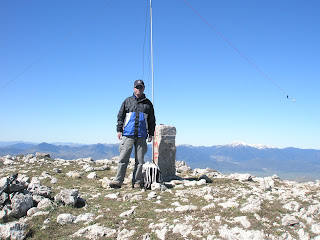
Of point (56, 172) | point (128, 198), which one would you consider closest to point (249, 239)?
point (128, 198)

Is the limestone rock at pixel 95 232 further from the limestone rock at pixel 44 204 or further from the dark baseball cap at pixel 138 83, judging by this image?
the dark baseball cap at pixel 138 83

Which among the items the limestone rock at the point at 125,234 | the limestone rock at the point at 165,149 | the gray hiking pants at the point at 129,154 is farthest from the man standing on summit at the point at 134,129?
the limestone rock at the point at 125,234

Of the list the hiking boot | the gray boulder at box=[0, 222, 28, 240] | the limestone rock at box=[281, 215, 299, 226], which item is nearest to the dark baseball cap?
the hiking boot

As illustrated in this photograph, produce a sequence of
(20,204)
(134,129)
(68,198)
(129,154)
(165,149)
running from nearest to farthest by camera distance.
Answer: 1. (20,204)
2. (68,198)
3. (134,129)
4. (129,154)
5. (165,149)

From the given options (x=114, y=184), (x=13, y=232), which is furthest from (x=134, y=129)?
(x=13, y=232)

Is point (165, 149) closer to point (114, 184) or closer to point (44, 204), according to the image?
point (114, 184)

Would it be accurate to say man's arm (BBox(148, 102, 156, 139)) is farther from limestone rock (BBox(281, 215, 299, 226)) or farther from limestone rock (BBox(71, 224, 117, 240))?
limestone rock (BBox(281, 215, 299, 226))

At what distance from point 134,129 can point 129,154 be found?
94 centimetres

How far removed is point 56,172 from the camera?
497 inches

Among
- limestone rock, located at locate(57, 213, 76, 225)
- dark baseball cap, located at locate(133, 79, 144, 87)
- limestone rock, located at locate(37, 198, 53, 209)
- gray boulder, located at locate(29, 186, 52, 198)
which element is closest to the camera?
limestone rock, located at locate(57, 213, 76, 225)

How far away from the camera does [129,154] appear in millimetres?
8273

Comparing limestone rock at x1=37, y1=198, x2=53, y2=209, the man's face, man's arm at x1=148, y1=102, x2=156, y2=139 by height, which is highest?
the man's face

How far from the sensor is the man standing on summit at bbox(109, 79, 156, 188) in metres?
8.16

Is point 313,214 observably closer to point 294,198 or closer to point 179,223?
point 294,198
